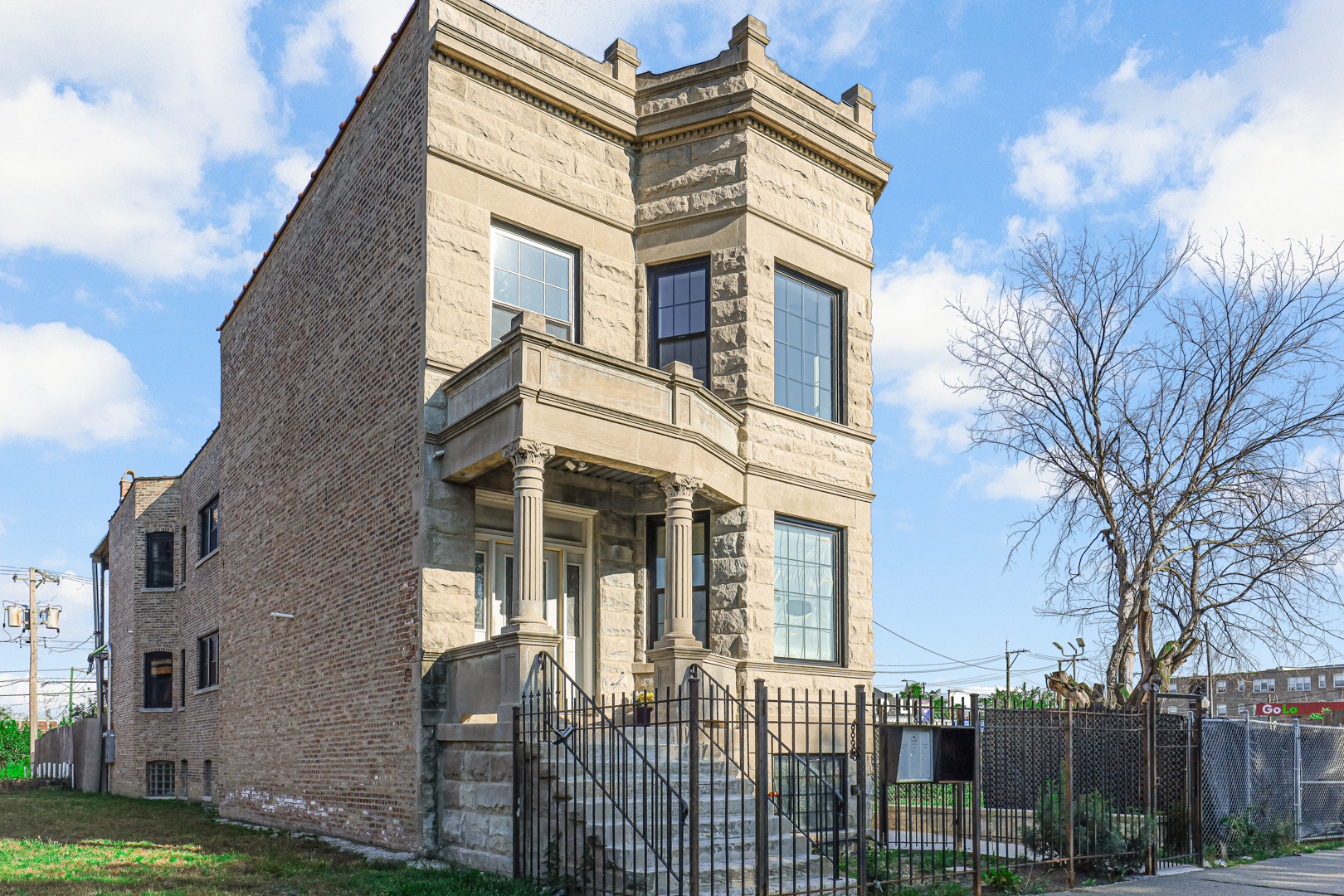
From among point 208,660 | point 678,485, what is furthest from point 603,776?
Result: point 208,660

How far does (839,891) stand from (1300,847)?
896 cm

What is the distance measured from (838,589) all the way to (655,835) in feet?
27.1

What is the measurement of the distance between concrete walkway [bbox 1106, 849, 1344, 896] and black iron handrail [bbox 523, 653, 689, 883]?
4827mm

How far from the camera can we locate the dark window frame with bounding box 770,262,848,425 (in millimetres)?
17125

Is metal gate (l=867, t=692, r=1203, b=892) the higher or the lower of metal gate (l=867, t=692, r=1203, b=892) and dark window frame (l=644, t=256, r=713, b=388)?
the lower

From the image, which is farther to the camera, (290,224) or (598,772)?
(290,224)

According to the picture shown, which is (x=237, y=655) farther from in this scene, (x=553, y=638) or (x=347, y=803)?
(x=553, y=638)

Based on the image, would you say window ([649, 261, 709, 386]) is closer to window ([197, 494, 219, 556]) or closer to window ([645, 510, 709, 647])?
window ([645, 510, 709, 647])

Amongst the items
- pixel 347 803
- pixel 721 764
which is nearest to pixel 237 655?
pixel 347 803

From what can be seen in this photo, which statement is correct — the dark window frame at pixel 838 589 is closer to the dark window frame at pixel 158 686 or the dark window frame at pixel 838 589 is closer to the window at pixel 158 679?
the dark window frame at pixel 158 686

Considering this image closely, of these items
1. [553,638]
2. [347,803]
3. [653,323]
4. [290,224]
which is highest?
[290,224]

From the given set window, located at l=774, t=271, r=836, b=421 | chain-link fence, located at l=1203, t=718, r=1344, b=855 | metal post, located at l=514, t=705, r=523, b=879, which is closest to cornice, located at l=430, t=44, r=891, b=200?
window, located at l=774, t=271, r=836, b=421

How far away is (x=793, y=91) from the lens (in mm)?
16719

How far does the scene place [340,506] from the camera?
634 inches
